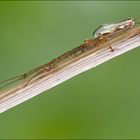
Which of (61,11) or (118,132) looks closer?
(118,132)

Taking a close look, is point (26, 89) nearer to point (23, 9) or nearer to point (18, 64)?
point (18, 64)

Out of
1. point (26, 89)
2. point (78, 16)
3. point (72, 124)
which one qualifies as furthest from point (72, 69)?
point (78, 16)

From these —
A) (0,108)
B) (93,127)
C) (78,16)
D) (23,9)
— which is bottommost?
(0,108)

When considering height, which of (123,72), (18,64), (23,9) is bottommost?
(123,72)

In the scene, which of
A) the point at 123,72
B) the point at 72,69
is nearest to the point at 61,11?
the point at 123,72

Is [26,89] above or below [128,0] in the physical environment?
below

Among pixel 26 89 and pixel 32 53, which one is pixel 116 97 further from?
pixel 26 89

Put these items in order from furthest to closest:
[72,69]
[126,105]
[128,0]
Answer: [128,0], [126,105], [72,69]

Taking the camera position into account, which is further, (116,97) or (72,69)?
(116,97)

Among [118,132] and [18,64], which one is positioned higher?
[18,64]

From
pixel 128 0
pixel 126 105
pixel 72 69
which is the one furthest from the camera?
pixel 128 0
